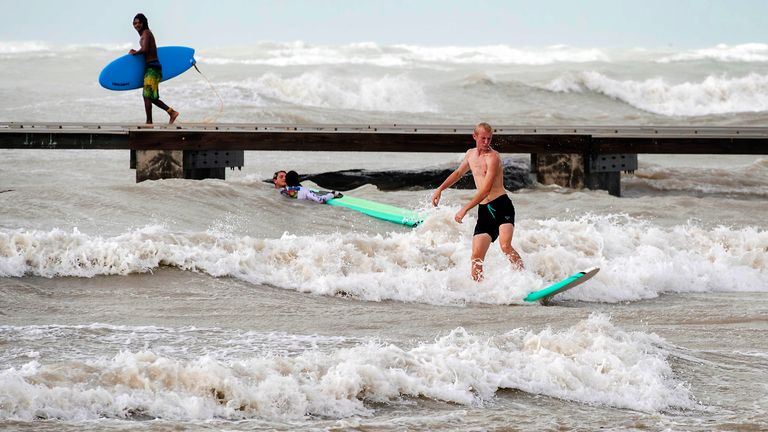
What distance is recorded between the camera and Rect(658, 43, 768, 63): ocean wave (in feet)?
202

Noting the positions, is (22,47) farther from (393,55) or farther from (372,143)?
(372,143)

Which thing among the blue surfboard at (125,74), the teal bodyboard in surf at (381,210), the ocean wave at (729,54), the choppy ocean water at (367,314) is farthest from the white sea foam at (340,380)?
the ocean wave at (729,54)

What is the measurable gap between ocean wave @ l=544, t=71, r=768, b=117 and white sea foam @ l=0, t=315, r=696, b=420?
4057cm

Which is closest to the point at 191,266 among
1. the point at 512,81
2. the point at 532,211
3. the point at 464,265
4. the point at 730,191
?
the point at 464,265

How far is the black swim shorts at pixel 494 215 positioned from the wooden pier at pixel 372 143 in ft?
22.7

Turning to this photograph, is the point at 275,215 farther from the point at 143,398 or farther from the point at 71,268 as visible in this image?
the point at 143,398

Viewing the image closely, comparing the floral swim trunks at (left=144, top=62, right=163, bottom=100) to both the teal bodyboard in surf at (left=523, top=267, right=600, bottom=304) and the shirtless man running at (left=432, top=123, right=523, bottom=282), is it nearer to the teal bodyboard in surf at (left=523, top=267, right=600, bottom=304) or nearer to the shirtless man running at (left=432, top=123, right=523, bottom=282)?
the shirtless man running at (left=432, top=123, right=523, bottom=282)

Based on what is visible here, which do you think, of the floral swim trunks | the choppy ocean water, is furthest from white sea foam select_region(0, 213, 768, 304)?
the floral swim trunks

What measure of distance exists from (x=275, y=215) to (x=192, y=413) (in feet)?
26.8

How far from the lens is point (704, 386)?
20.7ft

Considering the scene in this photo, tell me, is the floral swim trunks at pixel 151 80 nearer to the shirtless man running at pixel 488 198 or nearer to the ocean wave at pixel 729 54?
the shirtless man running at pixel 488 198

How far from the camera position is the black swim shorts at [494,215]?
8844mm

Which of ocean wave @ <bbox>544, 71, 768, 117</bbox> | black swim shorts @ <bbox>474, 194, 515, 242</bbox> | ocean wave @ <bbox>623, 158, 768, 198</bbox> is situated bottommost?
ocean wave @ <bbox>623, 158, 768, 198</bbox>

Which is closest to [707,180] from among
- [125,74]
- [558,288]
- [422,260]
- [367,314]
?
[125,74]
